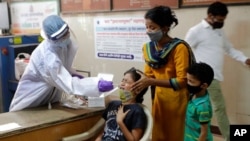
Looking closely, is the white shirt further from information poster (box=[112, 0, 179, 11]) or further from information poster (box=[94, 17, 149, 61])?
information poster (box=[94, 17, 149, 61])

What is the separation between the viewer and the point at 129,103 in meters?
2.10

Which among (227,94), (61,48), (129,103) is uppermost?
Answer: (61,48)

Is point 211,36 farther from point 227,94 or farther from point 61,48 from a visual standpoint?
point 61,48

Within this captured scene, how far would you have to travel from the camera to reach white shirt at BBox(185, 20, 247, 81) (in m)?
3.09

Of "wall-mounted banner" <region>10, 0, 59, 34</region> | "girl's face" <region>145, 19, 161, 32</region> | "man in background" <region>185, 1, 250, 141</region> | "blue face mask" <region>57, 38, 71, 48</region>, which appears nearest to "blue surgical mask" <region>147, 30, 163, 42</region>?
"girl's face" <region>145, 19, 161, 32</region>

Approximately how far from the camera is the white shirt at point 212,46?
A: 309 centimetres

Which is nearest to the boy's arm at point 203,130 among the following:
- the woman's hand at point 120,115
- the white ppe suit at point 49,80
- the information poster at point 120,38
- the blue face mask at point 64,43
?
the woman's hand at point 120,115

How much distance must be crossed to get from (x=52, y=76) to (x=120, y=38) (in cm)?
234

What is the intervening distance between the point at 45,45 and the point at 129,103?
25.3 inches

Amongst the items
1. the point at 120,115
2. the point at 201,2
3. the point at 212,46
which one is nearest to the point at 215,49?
the point at 212,46

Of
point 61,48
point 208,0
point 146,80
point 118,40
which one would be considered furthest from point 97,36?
point 146,80

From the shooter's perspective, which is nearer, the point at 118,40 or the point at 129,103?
the point at 129,103

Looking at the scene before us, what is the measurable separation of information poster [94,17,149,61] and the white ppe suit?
187 centimetres

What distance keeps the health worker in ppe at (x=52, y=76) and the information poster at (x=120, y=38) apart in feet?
6.21
